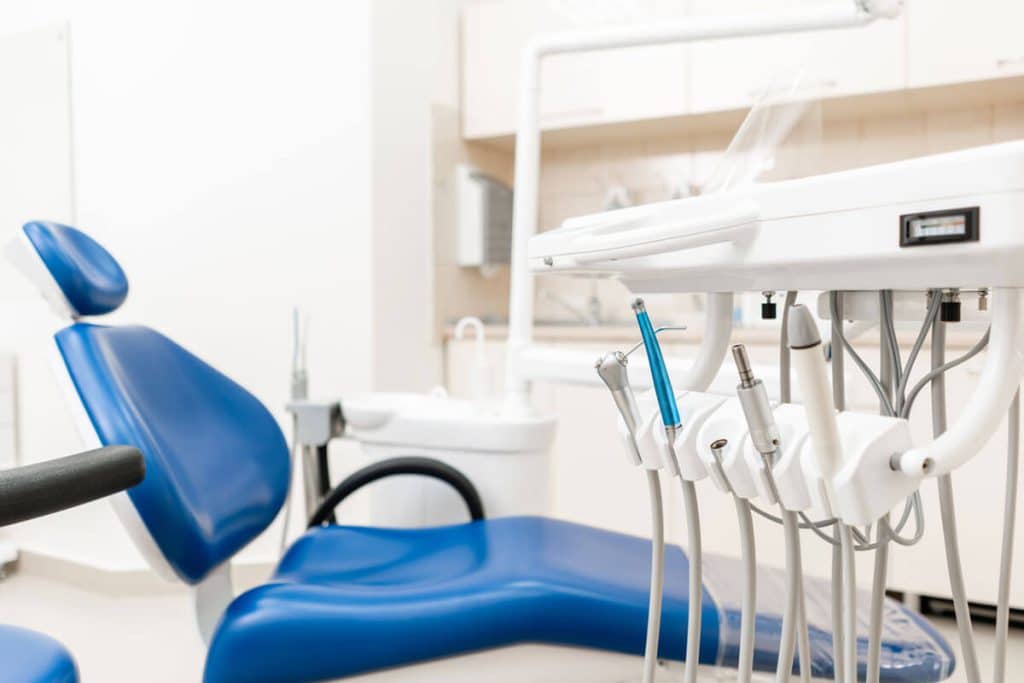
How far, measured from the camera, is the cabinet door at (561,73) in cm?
290

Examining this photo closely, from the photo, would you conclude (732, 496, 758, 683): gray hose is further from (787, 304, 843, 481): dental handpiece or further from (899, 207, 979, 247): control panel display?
(899, 207, 979, 247): control panel display

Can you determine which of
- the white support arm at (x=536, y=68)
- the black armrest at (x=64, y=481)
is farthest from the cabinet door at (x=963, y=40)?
the black armrest at (x=64, y=481)

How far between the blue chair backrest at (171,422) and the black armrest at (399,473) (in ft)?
0.33

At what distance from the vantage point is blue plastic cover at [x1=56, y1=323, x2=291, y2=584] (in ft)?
3.80

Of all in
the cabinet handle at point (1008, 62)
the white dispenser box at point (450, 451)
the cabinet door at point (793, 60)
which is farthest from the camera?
the cabinet door at point (793, 60)

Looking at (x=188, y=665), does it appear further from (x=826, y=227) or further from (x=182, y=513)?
(x=826, y=227)

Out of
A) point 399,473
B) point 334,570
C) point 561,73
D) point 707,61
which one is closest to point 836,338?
point 334,570

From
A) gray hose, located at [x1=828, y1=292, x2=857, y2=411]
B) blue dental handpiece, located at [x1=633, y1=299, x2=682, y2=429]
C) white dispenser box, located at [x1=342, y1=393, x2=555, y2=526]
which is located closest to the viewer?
blue dental handpiece, located at [x1=633, y1=299, x2=682, y2=429]

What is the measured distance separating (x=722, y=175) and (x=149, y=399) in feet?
3.07

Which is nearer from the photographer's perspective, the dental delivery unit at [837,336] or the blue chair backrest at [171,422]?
the dental delivery unit at [837,336]

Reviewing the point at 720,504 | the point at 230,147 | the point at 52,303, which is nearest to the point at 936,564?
the point at 720,504

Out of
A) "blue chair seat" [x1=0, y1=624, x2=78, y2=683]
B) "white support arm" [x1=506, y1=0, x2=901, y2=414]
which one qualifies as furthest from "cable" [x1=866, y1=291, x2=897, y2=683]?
"blue chair seat" [x1=0, y1=624, x2=78, y2=683]

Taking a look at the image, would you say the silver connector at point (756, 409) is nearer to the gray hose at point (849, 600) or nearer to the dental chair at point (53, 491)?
the gray hose at point (849, 600)

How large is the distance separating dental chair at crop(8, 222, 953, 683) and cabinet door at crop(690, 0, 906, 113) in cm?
184
